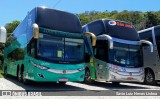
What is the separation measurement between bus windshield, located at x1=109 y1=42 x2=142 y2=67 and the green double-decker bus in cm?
235

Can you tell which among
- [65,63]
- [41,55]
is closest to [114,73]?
[65,63]

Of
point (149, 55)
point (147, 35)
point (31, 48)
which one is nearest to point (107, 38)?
point (31, 48)

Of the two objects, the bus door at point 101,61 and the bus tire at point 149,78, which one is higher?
the bus door at point 101,61

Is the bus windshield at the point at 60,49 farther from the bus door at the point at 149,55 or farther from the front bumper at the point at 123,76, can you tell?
the bus door at the point at 149,55

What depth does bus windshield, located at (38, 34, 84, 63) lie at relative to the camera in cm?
1371

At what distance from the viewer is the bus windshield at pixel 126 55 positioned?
16.3 meters

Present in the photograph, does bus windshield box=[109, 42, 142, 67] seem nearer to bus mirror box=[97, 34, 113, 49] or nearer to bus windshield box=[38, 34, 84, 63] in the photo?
bus mirror box=[97, 34, 113, 49]

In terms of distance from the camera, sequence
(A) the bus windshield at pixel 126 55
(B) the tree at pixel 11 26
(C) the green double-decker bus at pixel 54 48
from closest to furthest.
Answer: (C) the green double-decker bus at pixel 54 48 < (A) the bus windshield at pixel 126 55 < (B) the tree at pixel 11 26

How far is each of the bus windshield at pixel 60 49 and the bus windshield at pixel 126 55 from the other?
2.35m

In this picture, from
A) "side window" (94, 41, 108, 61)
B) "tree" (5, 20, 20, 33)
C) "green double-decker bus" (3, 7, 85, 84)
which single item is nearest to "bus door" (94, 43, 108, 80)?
"side window" (94, 41, 108, 61)

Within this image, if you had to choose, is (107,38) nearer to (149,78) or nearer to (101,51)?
(101,51)

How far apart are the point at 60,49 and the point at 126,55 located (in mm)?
4203

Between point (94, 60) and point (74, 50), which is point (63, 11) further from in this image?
point (94, 60)

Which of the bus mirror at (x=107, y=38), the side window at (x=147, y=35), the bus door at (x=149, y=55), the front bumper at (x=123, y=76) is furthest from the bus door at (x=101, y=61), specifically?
the side window at (x=147, y=35)
